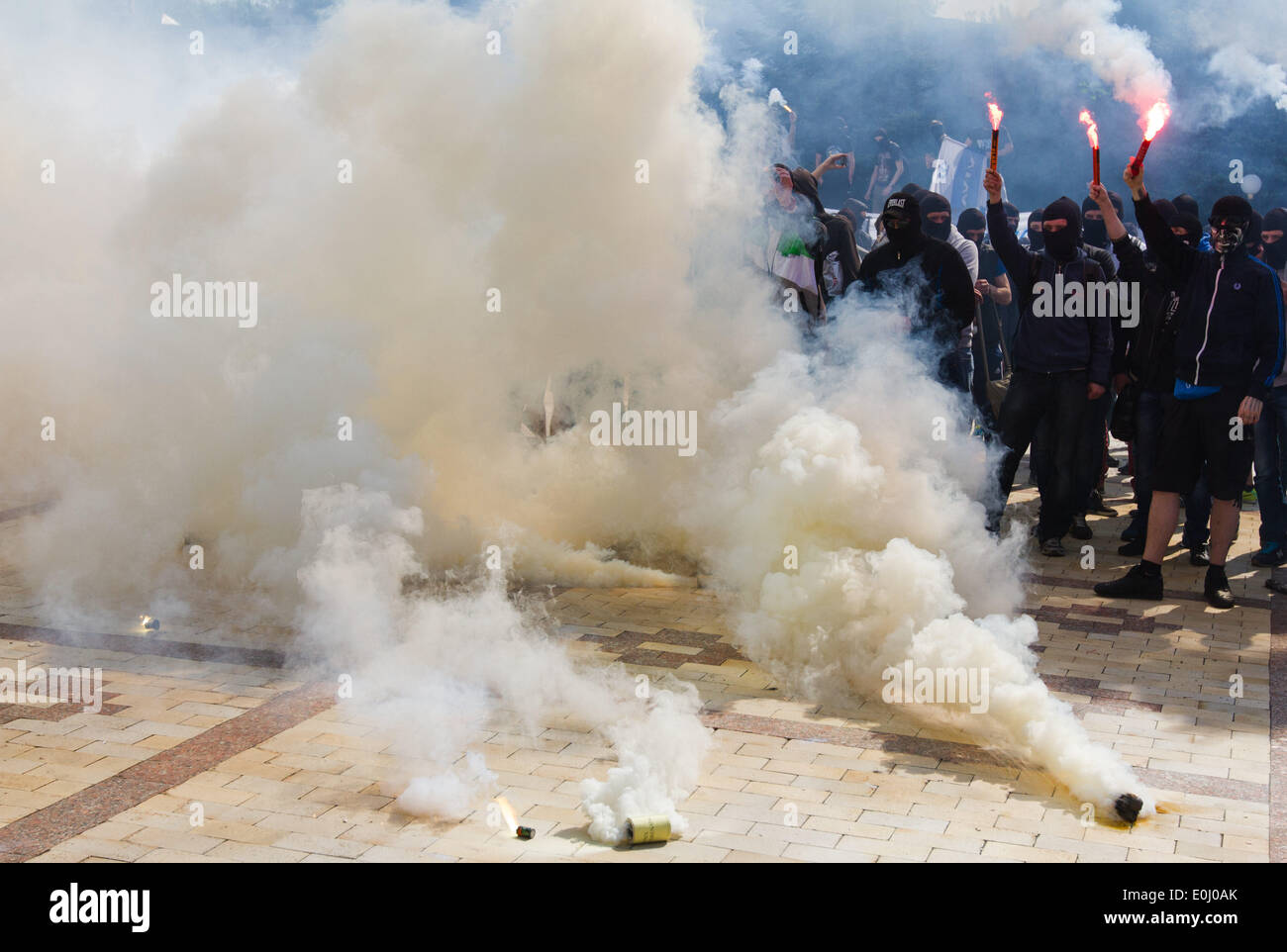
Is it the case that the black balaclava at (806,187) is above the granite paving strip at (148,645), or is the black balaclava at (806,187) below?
above

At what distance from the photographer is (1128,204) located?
690 inches

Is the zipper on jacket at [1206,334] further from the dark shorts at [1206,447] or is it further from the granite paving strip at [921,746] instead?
the granite paving strip at [921,746]

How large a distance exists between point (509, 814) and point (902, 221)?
4.36 m

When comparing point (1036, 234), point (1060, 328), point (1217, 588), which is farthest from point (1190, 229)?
point (1036, 234)

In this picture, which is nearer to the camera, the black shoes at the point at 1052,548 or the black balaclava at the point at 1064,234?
the black balaclava at the point at 1064,234

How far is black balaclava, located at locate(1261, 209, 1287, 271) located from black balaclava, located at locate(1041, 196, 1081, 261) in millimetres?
2500

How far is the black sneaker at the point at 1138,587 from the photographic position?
6.89m

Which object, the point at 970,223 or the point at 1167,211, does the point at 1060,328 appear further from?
the point at 970,223

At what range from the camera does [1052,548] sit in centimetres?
783

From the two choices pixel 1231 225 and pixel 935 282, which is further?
pixel 935 282

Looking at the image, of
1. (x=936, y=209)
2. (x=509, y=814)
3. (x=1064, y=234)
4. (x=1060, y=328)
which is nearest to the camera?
(x=509, y=814)

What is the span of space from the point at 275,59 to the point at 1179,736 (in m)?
8.35

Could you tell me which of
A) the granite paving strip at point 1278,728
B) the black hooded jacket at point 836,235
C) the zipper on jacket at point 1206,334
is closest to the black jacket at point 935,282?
the black hooded jacket at point 836,235

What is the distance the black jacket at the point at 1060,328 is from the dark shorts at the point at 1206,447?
2.35 feet
